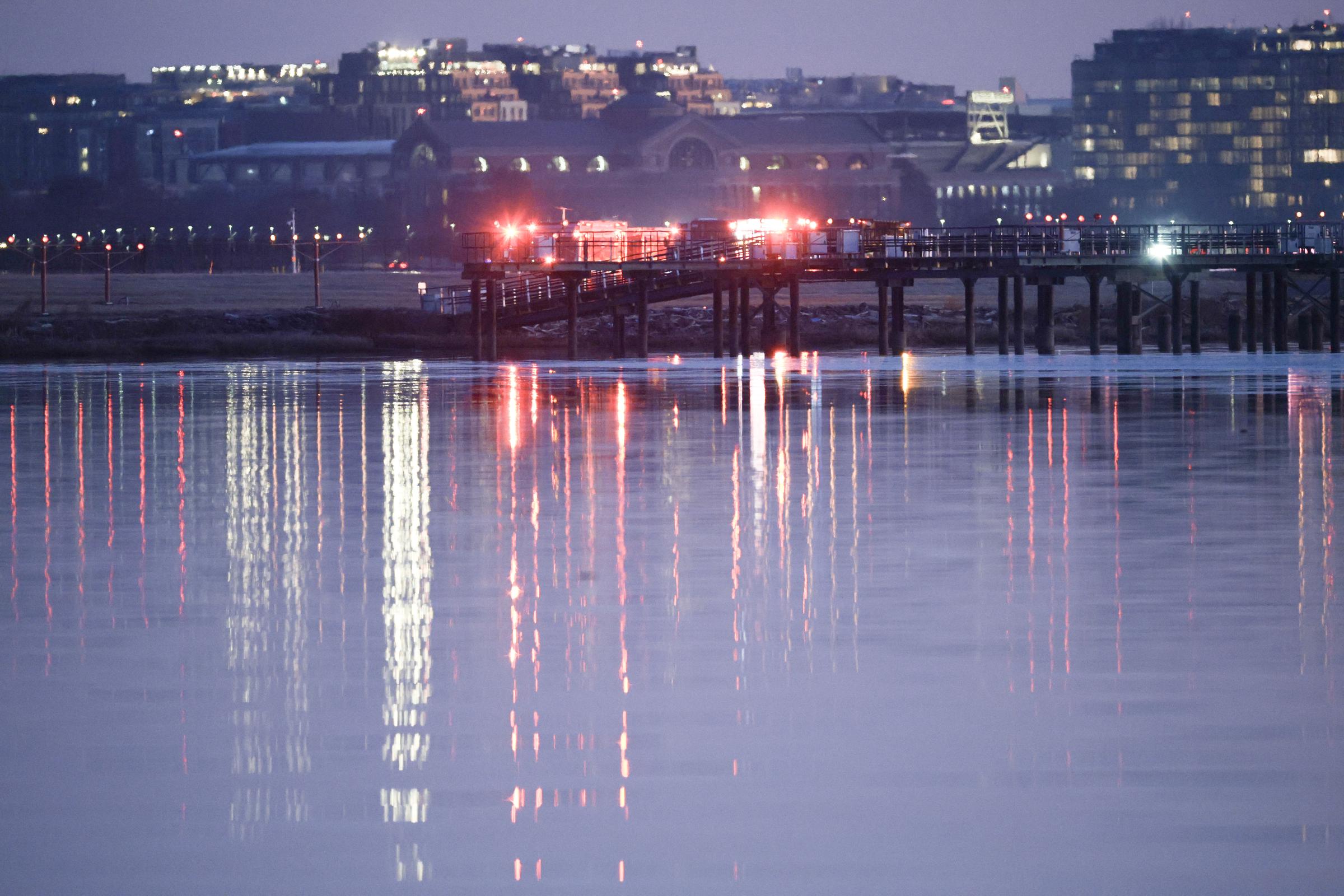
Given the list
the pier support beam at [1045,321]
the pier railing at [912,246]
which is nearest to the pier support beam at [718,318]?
the pier railing at [912,246]

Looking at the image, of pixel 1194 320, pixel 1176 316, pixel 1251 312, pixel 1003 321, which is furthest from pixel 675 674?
pixel 1251 312

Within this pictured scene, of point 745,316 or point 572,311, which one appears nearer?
point 572,311

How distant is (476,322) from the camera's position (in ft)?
221

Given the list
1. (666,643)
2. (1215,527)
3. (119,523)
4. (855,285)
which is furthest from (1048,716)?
(855,285)

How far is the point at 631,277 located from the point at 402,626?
5322cm

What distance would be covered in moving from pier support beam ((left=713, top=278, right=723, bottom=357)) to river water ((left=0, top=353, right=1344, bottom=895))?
39061 millimetres

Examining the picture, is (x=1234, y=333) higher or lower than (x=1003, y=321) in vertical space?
lower

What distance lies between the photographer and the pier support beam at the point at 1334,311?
65.7m

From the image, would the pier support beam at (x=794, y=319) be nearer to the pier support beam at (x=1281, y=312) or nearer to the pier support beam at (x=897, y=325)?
the pier support beam at (x=897, y=325)

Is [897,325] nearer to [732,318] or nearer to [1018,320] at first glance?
[1018,320]

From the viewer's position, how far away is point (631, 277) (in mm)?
67500

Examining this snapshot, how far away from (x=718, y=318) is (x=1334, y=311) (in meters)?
18.7

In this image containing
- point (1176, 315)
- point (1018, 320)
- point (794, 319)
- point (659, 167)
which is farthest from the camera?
point (659, 167)

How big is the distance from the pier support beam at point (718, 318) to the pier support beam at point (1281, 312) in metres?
16.7
